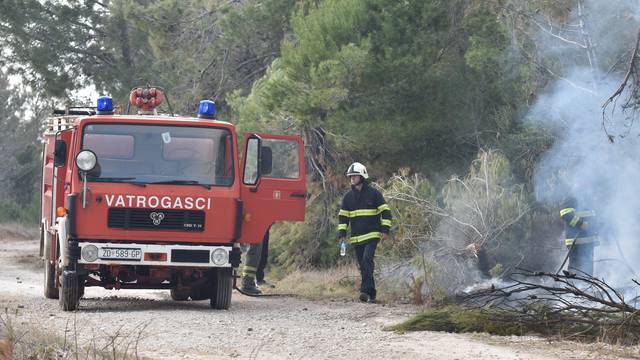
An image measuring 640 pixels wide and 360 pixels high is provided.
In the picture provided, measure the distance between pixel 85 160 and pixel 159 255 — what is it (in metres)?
1.40

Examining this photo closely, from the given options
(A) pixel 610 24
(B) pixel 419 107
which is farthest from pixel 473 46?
(A) pixel 610 24

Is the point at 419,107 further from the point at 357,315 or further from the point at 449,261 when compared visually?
the point at 357,315

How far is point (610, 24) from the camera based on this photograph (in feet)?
52.7

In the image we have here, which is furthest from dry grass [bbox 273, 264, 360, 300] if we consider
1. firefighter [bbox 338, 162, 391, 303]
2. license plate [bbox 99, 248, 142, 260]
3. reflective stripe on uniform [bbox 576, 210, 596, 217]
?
license plate [bbox 99, 248, 142, 260]

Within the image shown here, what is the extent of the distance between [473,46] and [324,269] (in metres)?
4.83

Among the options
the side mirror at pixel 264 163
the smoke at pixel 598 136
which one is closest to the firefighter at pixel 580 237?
the smoke at pixel 598 136

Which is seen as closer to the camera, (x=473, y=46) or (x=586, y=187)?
(x=586, y=187)

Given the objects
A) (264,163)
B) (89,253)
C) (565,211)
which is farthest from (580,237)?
(89,253)

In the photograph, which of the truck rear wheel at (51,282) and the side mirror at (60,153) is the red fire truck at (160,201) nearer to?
the side mirror at (60,153)

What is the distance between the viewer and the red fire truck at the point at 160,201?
42.6 feet

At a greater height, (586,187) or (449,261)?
(586,187)

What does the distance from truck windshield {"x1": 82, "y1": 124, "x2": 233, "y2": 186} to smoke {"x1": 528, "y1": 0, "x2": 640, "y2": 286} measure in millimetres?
5108

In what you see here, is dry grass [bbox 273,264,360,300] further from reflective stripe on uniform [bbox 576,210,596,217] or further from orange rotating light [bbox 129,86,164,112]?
orange rotating light [bbox 129,86,164,112]

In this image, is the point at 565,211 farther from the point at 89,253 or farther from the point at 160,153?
the point at 89,253
